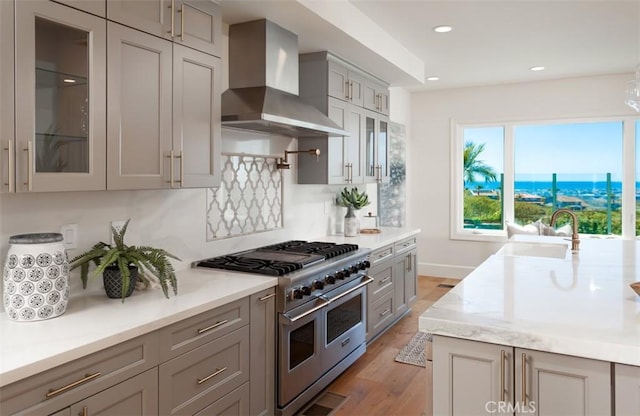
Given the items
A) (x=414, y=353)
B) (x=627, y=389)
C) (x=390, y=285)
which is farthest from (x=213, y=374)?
(x=390, y=285)

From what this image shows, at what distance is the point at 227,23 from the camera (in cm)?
306

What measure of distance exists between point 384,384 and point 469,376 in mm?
1790

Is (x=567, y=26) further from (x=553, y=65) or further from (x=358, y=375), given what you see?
(x=358, y=375)

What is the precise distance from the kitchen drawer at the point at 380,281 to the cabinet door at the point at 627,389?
7.84 feet

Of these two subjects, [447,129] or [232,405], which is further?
[447,129]

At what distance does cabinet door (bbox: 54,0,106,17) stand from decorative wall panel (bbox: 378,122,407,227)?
14.3 feet

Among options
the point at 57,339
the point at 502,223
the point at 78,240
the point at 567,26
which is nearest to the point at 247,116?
the point at 78,240

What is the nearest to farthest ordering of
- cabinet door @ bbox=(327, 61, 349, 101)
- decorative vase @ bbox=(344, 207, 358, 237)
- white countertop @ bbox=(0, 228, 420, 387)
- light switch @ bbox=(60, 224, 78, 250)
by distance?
white countertop @ bbox=(0, 228, 420, 387)
light switch @ bbox=(60, 224, 78, 250)
cabinet door @ bbox=(327, 61, 349, 101)
decorative vase @ bbox=(344, 207, 358, 237)

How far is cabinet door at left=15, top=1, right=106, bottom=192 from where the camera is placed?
5.22ft

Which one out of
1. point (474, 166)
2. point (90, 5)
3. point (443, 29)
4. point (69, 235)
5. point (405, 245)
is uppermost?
point (443, 29)

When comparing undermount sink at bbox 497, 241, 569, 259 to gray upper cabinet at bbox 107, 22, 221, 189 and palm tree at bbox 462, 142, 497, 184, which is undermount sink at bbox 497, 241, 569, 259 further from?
palm tree at bbox 462, 142, 497, 184

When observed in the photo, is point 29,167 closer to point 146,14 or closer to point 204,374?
point 146,14

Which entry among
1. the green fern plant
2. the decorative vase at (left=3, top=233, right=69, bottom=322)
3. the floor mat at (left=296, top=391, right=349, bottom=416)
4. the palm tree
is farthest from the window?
the decorative vase at (left=3, top=233, right=69, bottom=322)

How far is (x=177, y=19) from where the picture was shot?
224 cm
